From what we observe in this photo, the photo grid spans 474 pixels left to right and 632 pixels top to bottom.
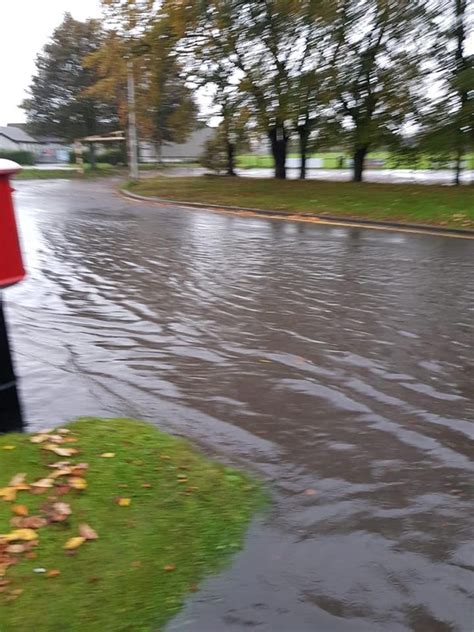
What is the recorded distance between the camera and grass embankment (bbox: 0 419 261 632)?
265 centimetres

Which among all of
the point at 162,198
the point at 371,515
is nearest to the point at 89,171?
the point at 162,198

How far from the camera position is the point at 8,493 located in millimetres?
3285

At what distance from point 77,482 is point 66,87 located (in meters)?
61.4

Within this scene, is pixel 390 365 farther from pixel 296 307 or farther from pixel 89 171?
pixel 89 171

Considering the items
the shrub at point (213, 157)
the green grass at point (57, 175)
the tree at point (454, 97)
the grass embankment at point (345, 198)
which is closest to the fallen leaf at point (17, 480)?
the grass embankment at point (345, 198)

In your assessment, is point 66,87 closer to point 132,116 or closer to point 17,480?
point 132,116

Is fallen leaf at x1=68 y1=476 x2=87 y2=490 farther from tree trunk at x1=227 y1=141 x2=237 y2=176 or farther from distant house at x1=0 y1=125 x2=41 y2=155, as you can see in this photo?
distant house at x1=0 y1=125 x2=41 y2=155

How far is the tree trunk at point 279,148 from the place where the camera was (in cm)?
2939

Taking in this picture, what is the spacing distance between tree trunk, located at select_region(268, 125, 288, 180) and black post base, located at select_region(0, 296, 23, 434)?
26.2 metres

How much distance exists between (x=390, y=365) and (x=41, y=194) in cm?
2645

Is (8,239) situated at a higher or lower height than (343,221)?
higher

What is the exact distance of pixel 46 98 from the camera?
59.4 metres

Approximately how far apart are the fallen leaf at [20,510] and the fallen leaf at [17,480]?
206mm

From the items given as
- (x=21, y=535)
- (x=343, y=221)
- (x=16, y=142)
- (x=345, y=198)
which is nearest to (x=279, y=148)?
(x=345, y=198)
